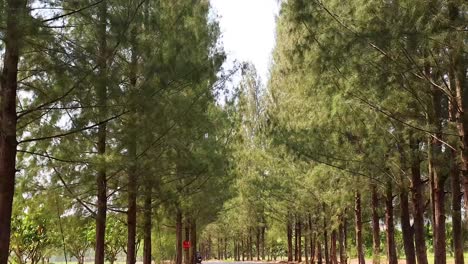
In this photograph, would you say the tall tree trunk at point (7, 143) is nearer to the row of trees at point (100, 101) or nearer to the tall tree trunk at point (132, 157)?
the row of trees at point (100, 101)

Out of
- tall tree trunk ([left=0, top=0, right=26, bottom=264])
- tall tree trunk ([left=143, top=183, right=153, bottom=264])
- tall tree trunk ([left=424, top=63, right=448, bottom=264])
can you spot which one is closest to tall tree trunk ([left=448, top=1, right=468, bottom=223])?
tall tree trunk ([left=424, top=63, right=448, bottom=264])

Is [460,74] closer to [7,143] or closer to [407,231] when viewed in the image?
[7,143]

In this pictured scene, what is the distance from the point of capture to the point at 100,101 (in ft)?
29.4

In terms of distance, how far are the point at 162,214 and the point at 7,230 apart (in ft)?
33.9

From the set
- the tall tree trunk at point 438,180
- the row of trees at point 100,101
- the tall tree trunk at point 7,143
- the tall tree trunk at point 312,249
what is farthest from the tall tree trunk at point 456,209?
the tall tree trunk at point 312,249

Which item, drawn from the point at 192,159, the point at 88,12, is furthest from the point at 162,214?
the point at 88,12

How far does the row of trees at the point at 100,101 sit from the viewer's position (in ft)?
27.4

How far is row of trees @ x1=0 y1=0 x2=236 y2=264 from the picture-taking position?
27.4 ft

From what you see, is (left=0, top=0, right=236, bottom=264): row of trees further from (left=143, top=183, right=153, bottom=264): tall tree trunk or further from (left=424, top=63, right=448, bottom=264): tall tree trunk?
(left=424, top=63, right=448, bottom=264): tall tree trunk

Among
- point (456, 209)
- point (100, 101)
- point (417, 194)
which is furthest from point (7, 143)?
point (417, 194)

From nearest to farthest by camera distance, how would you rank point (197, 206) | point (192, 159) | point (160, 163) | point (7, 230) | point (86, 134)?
point (7, 230), point (86, 134), point (160, 163), point (192, 159), point (197, 206)

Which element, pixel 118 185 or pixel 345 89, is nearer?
pixel 345 89

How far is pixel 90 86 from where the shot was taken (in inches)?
338

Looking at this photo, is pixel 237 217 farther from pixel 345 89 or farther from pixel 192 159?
pixel 345 89
